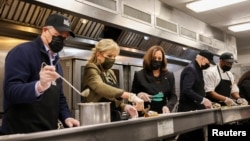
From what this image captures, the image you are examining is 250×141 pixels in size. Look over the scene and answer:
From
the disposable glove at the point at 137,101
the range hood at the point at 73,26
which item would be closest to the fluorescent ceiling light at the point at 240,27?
the range hood at the point at 73,26

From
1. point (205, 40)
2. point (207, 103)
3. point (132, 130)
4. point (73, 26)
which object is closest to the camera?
point (132, 130)

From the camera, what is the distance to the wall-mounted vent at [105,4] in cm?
287

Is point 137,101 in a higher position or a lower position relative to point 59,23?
lower

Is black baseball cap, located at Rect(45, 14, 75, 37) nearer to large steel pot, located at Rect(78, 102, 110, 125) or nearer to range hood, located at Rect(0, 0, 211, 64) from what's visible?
large steel pot, located at Rect(78, 102, 110, 125)

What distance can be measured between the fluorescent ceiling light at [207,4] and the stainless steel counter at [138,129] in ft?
7.16

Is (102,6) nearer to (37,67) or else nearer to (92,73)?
(92,73)

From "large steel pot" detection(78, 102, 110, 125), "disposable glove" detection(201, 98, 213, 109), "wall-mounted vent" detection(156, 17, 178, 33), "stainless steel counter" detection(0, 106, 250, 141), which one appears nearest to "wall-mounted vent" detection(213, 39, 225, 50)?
"wall-mounted vent" detection(156, 17, 178, 33)

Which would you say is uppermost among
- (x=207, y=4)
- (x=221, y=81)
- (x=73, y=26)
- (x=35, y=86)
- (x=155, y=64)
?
(x=207, y=4)

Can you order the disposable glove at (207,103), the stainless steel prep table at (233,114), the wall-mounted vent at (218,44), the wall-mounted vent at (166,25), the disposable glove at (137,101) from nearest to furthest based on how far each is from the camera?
the disposable glove at (137,101) → the stainless steel prep table at (233,114) → the disposable glove at (207,103) → the wall-mounted vent at (166,25) → the wall-mounted vent at (218,44)

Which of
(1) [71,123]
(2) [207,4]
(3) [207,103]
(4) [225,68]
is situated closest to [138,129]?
(1) [71,123]

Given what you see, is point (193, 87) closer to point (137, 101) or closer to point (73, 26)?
point (137, 101)

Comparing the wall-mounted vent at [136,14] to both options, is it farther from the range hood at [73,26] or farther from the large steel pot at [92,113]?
the large steel pot at [92,113]

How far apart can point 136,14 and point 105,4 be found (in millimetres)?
629

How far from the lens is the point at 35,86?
1.25m
